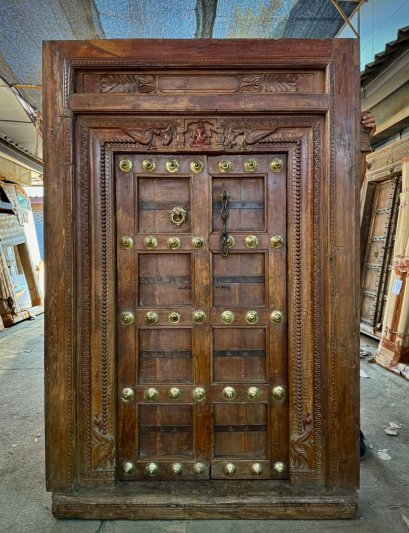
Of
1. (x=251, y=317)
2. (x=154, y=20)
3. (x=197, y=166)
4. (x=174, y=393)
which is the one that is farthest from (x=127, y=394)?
(x=154, y=20)

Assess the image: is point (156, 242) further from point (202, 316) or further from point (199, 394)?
point (199, 394)

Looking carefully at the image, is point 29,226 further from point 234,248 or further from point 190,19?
point 234,248

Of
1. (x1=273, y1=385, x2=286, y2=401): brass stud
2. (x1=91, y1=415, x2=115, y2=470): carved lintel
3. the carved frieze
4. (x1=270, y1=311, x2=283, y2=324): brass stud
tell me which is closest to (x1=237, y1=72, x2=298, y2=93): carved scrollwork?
the carved frieze

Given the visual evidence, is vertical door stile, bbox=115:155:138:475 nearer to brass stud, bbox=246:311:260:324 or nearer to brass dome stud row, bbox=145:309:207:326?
brass dome stud row, bbox=145:309:207:326

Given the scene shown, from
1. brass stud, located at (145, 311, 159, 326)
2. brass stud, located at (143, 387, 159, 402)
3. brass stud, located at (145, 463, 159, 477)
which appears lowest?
brass stud, located at (145, 463, 159, 477)

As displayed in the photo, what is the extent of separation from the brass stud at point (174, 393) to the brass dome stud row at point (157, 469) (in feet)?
1.15

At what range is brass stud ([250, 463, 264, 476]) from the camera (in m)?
1.98

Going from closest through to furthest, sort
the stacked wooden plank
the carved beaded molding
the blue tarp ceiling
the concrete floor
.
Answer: the concrete floor
the carved beaded molding
the blue tarp ceiling
the stacked wooden plank

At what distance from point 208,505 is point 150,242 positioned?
53.1 inches

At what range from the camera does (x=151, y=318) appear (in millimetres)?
1992

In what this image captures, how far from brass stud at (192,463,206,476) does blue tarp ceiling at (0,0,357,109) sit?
3378 mm

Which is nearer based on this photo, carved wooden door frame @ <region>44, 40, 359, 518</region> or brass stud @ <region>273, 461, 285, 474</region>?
carved wooden door frame @ <region>44, 40, 359, 518</region>

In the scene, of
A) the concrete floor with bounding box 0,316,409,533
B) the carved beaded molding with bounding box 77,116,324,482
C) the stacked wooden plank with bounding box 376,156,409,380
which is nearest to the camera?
the concrete floor with bounding box 0,316,409,533

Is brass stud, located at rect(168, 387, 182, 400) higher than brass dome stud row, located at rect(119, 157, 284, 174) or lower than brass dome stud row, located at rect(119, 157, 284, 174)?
lower
